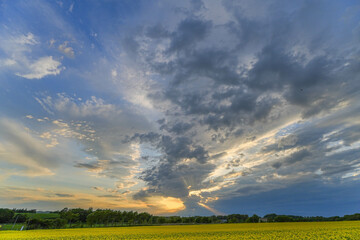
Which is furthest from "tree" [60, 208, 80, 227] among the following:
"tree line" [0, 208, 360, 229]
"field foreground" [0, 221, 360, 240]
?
"field foreground" [0, 221, 360, 240]

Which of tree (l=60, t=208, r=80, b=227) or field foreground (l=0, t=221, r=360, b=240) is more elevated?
tree (l=60, t=208, r=80, b=227)

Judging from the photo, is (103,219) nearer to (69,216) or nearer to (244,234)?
(69,216)

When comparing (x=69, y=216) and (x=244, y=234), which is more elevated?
(x=69, y=216)

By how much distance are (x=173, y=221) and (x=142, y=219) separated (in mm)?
31077

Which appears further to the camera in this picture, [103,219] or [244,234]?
[103,219]

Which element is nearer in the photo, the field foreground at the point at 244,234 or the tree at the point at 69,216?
the field foreground at the point at 244,234

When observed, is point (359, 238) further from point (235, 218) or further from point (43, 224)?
point (235, 218)

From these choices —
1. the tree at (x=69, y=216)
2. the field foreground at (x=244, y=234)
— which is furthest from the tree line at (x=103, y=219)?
the field foreground at (x=244, y=234)

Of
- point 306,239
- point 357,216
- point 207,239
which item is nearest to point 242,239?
point 207,239

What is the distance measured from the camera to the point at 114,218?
160750mm

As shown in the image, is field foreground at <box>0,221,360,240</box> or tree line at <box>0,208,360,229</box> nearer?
field foreground at <box>0,221,360,240</box>

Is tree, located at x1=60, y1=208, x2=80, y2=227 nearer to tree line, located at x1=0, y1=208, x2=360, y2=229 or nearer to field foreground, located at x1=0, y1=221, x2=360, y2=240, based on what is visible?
Result: tree line, located at x1=0, y1=208, x2=360, y2=229

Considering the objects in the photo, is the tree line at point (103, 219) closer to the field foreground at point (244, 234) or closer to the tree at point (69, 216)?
the tree at point (69, 216)

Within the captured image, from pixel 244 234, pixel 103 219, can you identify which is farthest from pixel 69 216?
pixel 244 234
